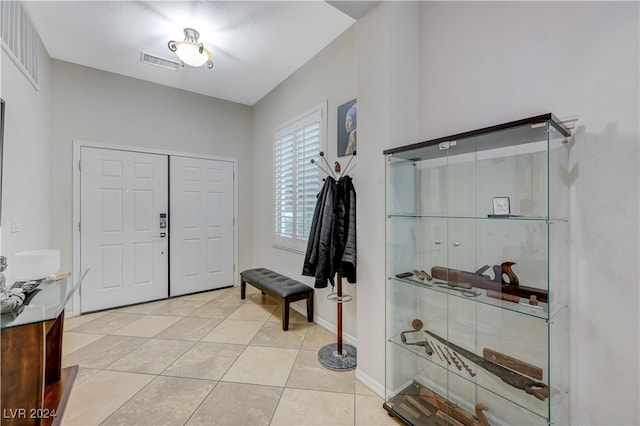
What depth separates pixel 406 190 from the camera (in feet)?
6.14

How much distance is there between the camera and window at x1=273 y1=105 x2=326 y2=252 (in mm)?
3061

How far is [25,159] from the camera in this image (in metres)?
2.32

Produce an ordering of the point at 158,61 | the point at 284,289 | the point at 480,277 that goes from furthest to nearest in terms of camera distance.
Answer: the point at 158,61
the point at 284,289
the point at 480,277

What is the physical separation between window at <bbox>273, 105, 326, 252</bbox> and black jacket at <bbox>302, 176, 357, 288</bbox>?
79 cm

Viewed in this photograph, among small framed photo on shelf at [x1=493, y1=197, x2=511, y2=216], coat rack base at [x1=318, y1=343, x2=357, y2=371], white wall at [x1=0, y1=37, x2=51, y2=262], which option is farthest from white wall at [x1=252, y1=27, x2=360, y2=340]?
white wall at [x1=0, y1=37, x2=51, y2=262]

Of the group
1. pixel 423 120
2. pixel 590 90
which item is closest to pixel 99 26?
pixel 423 120

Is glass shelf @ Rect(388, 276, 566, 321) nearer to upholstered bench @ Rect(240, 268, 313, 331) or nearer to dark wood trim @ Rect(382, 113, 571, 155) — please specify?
dark wood trim @ Rect(382, 113, 571, 155)

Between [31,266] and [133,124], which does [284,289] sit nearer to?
[31,266]

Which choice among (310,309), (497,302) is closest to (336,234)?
(497,302)

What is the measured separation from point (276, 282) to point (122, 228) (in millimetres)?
2165

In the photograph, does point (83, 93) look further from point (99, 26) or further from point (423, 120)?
point (423, 120)

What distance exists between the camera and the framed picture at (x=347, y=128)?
8.33 ft

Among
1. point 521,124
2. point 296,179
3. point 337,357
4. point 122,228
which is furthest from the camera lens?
point 122,228

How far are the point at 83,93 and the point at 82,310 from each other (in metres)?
2.62
